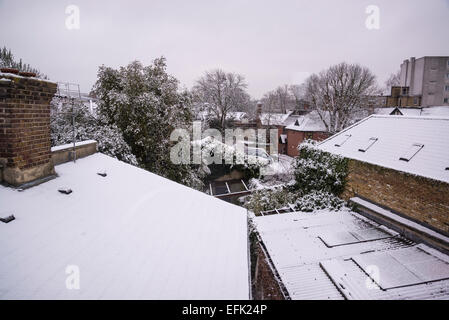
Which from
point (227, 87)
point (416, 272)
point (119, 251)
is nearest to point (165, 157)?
point (119, 251)

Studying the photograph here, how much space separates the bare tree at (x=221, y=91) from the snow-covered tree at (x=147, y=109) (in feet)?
74.8

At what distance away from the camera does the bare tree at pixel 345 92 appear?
85.8 ft

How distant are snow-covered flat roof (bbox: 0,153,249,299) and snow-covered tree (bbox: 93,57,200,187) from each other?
6419mm

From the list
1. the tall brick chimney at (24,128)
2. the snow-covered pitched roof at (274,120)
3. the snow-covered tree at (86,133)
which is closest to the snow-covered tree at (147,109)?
the snow-covered tree at (86,133)

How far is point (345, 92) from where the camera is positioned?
87.0ft

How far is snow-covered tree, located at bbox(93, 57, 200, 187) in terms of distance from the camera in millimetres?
11508

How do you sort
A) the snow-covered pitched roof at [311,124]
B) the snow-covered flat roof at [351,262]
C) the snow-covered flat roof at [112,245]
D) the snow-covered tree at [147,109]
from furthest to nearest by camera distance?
the snow-covered pitched roof at [311,124]
the snow-covered tree at [147,109]
the snow-covered flat roof at [351,262]
the snow-covered flat roof at [112,245]

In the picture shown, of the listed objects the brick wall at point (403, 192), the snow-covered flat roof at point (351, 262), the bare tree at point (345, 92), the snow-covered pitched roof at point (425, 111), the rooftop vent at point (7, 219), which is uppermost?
the bare tree at point (345, 92)

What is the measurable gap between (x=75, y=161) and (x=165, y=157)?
615cm

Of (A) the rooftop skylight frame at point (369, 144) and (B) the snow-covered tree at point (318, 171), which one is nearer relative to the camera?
(A) the rooftop skylight frame at point (369, 144)

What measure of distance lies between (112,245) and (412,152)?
36.6 feet

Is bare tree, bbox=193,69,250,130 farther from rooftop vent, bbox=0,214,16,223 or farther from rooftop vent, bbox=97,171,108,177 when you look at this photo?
rooftop vent, bbox=0,214,16,223

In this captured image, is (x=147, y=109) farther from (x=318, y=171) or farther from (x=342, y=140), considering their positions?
(x=342, y=140)

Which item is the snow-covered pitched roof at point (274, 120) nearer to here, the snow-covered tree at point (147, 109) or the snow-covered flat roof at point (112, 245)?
the snow-covered tree at point (147, 109)
